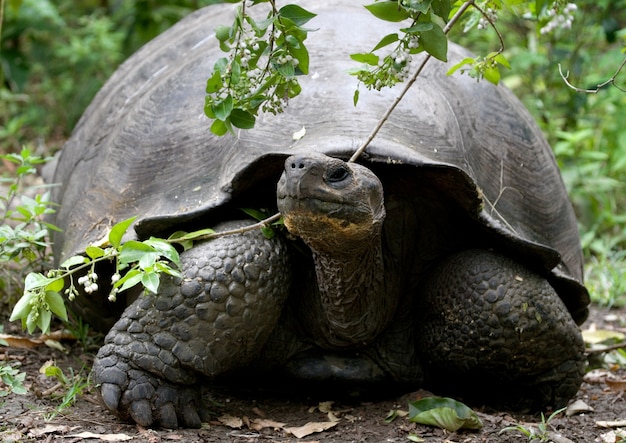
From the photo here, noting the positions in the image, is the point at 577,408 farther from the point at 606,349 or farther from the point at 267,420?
the point at 267,420

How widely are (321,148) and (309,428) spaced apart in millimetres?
1020

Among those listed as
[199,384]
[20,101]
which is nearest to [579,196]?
[199,384]

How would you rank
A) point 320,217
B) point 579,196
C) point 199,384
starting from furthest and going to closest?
point 579,196 → point 199,384 → point 320,217

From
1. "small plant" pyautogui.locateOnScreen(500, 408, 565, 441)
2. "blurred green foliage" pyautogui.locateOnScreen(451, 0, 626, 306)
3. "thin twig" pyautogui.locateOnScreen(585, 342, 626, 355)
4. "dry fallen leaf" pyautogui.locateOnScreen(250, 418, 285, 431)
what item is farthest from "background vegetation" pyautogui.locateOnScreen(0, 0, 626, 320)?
"dry fallen leaf" pyautogui.locateOnScreen(250, 418, 285, 431)

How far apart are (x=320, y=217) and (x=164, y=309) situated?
684 mm

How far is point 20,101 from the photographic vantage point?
9.03 meters

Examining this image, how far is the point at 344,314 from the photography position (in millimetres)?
3365

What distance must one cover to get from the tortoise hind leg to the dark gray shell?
0.17m

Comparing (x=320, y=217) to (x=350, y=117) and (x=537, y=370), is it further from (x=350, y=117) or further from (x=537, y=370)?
(x=537, y=370)

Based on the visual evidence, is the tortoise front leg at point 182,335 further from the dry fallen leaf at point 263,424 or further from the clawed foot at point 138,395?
the dry fallen leaf at point 263,424

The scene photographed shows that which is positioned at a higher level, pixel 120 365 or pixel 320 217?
pixel 320 217

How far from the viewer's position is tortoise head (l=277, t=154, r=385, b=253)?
2.67 m

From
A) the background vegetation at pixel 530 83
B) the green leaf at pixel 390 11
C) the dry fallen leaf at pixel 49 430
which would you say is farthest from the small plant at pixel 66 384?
the background vegetation at pixel 530 83

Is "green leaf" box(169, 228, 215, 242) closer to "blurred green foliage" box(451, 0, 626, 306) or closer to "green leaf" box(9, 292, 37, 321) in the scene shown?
"green leaf" box(9, 292, 37, 321)
